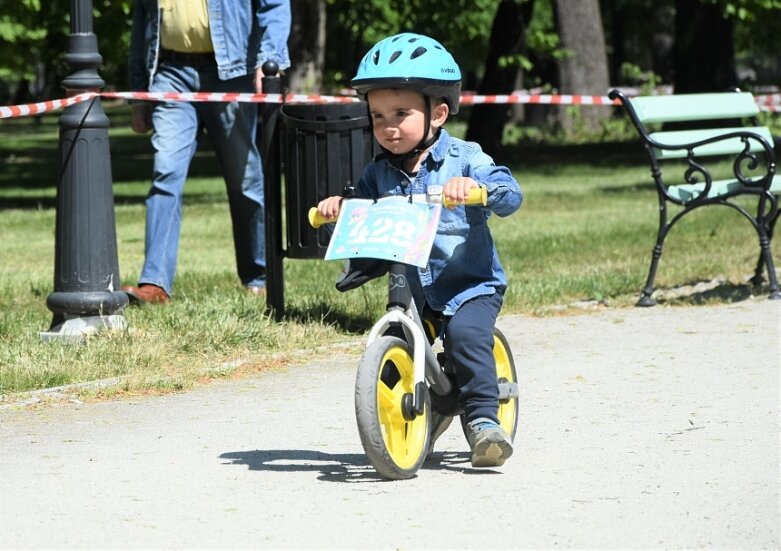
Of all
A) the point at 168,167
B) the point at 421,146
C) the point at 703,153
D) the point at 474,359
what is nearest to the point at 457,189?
the point at 421,146

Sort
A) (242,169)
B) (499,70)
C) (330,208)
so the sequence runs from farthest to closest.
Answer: (499,70)
(242,169)
(330,208)

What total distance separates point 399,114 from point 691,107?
→ 5276mm

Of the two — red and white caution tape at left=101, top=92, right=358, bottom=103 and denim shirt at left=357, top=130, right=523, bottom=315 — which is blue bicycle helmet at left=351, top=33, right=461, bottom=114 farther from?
red and white caution tape at left=101, top=92, right=358, bottom=103

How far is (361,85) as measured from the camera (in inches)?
189

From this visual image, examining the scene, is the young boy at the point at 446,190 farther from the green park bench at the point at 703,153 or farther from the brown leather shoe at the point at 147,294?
the green park bench at the point at 703,153

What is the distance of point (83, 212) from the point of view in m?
7.25

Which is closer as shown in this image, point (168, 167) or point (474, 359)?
point (474, 359)

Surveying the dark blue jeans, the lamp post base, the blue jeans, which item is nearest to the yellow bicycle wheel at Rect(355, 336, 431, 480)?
the dark blue jeans

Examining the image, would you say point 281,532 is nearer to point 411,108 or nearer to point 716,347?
point 411,108

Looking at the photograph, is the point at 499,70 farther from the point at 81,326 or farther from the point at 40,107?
the point at 81,326

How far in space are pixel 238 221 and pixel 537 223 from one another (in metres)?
5.57

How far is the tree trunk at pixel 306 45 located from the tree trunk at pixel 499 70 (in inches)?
135

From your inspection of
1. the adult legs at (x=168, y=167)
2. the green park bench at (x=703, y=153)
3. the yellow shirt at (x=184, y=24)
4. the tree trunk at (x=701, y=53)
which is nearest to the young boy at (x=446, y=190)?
the adult legs at (x=168, y=167)

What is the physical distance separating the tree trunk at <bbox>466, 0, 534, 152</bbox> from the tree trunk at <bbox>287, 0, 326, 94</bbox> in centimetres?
343
